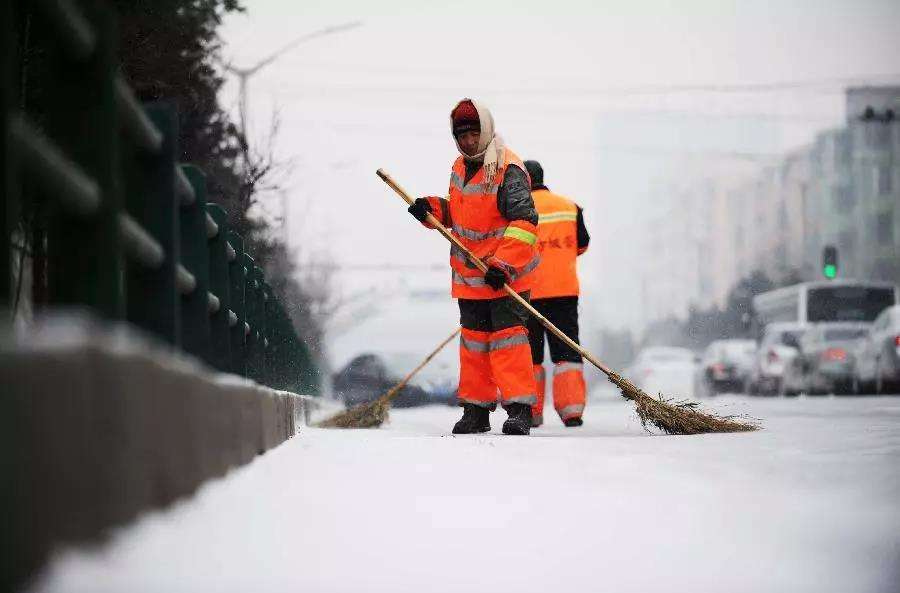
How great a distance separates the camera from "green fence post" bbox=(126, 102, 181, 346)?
4277mm

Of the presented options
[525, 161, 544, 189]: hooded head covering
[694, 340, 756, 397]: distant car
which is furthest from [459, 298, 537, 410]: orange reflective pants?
[694, 340, 756, 397]: distant car

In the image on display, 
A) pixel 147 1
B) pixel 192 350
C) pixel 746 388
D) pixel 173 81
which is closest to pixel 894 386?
pixel 746 388

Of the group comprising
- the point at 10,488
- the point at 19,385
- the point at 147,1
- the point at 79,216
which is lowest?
the point at 10,488

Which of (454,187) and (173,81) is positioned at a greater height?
(173,81)

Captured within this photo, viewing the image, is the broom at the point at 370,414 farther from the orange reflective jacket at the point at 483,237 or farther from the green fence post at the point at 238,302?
the green fence post at the point at 238,302

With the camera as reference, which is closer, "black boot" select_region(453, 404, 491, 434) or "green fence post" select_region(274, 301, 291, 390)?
"black boot" select_region(453, 404, 491, 434)

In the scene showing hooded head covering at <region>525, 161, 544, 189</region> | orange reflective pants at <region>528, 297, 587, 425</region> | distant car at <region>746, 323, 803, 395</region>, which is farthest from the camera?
distant car at <region>746, 323, 803, 395</region>

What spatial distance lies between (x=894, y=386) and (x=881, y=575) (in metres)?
21.2

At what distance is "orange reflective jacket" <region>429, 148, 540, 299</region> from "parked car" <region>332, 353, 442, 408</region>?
18320 millimetres

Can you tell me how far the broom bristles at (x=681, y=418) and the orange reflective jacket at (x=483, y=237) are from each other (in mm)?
1053

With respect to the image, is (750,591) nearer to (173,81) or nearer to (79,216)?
(79,216)

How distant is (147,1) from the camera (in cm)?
1246

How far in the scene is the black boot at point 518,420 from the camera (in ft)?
29.6

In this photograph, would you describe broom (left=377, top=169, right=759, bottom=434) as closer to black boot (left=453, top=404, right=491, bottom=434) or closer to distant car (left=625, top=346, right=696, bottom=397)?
black boot (left=453, top=404, right=491, bottom=434)
